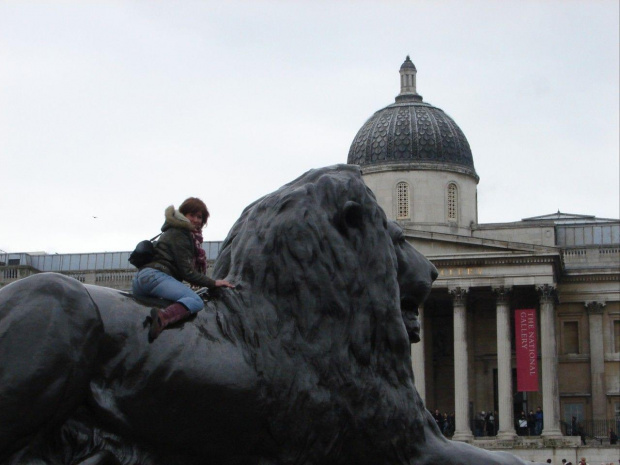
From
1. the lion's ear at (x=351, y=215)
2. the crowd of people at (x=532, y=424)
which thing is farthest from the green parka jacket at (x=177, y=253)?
the crowd of people at (x=532, y=424)

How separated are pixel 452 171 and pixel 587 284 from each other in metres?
9.73

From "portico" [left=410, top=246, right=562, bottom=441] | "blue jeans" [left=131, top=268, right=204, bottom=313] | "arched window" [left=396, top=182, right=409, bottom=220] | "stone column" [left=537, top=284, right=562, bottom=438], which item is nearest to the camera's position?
"blue jeans" [left=131, top=268, right=204, bottom=313]

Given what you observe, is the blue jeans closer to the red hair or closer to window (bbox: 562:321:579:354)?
the red hair

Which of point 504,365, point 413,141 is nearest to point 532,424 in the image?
point 504,365

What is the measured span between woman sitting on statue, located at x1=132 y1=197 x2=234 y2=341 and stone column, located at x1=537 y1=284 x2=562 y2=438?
63783mm

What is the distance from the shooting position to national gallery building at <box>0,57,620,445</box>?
233 ft

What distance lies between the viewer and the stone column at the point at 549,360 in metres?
69.5

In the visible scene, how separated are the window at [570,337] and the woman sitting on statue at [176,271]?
70.6 m

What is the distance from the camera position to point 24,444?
6449mm

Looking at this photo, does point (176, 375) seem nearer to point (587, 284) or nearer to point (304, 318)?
point (304, 318)

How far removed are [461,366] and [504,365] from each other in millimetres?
2163

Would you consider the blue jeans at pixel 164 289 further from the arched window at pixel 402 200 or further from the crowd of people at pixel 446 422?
the arched window at pixel 402 200

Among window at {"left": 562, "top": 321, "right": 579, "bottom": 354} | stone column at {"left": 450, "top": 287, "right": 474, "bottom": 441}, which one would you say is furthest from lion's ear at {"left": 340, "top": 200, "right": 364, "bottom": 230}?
window at {"left": 562, "top": 321, "right": 579, "bottom": 354}

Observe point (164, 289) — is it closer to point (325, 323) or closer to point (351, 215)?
point (325, 323)
